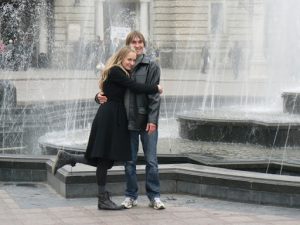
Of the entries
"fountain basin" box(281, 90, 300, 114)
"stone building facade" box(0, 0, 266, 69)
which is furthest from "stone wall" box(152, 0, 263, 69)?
"fountain basin" box(281, 90, 300, 114)

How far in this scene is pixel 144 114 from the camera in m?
6.95

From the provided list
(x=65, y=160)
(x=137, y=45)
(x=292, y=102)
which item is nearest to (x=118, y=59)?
(x=137, y=45)

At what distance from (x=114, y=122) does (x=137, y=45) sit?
813mm

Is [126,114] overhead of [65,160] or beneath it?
overhead

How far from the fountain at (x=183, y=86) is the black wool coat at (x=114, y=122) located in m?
0.89

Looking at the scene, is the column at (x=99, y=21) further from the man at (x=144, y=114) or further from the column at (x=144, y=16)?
the man at (x=144, y=114)

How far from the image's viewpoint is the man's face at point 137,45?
6.96 m

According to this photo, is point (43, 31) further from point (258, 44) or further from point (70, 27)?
point (258, 44)

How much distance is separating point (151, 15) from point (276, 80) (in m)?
14.9

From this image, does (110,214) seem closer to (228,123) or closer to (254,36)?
(228,123)

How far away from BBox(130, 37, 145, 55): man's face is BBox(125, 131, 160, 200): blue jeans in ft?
2.69

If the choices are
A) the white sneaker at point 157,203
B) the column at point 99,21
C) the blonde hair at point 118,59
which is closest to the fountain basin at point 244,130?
the white sneaker at point 157,203

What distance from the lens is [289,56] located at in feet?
94.9

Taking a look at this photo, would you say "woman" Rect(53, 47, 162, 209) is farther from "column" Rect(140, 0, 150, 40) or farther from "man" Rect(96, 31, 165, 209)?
"column" Rect(140, 0, 150, 40)
